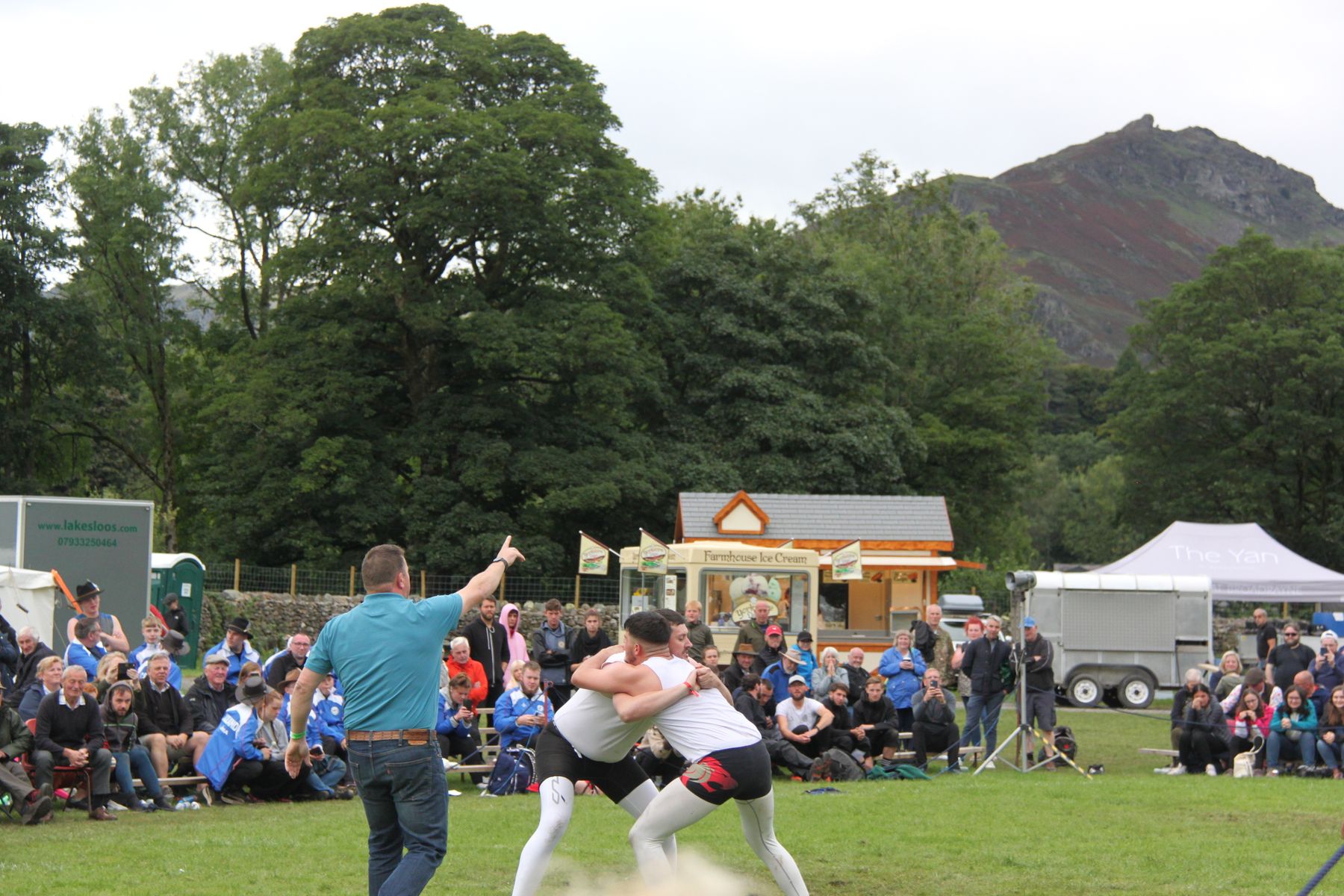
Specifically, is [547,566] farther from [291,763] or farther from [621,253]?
[291,763]

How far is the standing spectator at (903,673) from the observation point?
1700 cm

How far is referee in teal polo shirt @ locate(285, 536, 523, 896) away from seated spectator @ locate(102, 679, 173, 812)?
6544mm

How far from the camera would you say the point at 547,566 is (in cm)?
3584

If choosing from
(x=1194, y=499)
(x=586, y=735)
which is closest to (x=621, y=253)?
(x=1194, y=499)

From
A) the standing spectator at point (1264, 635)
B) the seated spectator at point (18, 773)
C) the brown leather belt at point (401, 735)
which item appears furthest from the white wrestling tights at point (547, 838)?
the standing spectator at point (1264, 635)

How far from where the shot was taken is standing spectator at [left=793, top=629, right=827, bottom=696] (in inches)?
649

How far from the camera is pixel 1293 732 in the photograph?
16.7 metres

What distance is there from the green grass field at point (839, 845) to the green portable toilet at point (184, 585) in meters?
14.9

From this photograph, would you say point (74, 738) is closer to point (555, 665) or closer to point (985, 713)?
point (555, 665)

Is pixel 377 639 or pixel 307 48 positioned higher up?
pixel 307 48

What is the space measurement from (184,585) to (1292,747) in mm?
19549

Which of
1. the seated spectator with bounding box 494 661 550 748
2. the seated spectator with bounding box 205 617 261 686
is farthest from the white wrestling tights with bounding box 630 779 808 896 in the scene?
the seated spectator with bounding box 205 617 261 686

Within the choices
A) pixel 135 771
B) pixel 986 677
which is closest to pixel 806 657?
pixel 986 677

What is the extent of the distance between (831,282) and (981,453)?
7805 mm
